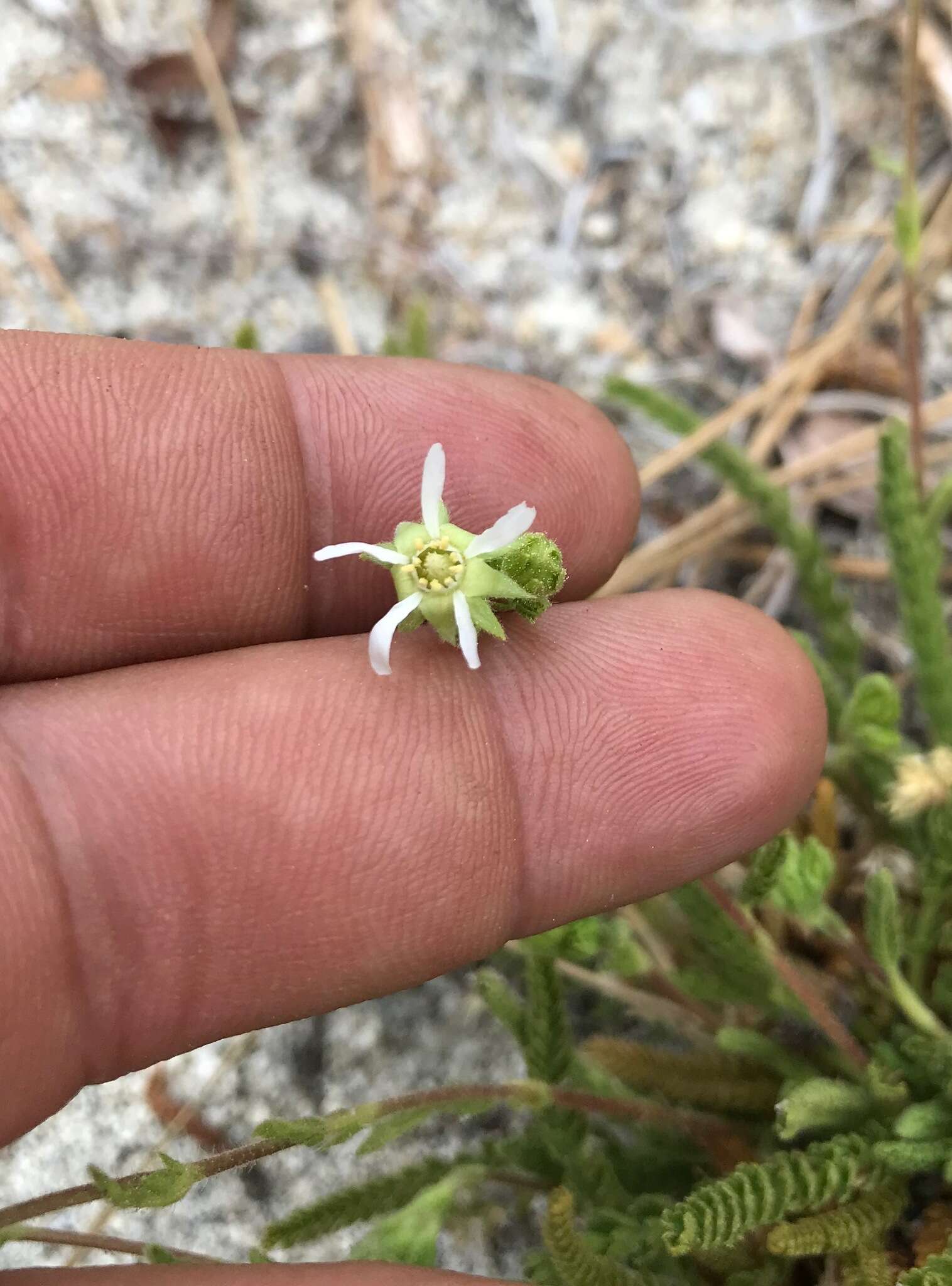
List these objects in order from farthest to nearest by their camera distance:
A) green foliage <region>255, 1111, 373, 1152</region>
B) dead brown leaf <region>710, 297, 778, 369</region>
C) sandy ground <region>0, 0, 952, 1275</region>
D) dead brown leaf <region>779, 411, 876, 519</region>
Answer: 1. sandy ground <region>0, 0, 952, 1275</region>
2. dead brown leaf <region>710, 297, 778, 369</region>
3. dead brown leaf <region>779, 411, 876, 519</region>
4. green foliage <region>255, 1111, 373, 1152</region>

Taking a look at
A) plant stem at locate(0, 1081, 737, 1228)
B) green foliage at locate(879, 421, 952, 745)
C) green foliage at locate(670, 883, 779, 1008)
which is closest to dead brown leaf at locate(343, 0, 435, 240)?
green foliage at locate(879, 421, 952, 745)

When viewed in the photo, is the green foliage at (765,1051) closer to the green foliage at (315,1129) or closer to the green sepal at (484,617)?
the green foliage at (315,1129)

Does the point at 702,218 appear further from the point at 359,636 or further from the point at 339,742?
the point at 339,742

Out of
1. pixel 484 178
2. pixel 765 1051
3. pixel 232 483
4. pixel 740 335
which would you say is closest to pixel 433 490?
pixel 232 483

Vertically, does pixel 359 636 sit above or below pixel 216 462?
below

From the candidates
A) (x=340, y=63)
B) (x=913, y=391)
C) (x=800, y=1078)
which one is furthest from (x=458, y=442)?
(x=340, y=63)

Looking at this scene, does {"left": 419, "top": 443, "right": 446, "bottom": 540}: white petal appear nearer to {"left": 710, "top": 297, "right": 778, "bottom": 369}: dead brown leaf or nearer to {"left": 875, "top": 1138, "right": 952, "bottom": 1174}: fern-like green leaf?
{"left": 875, "top": 1138, "right": 952, "bottom": 1174}: fern-like green leaf

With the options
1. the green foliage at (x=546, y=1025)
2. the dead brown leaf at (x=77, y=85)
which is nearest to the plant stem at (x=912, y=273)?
the green foliage at (x=546, y=1025)
